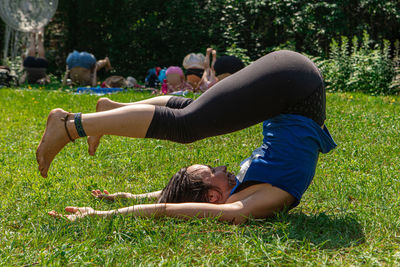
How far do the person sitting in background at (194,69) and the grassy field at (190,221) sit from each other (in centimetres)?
539

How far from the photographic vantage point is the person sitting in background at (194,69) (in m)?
10.8

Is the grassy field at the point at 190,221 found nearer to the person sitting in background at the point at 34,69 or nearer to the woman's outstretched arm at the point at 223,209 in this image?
the woman's outstretched arm at the point at 223,209

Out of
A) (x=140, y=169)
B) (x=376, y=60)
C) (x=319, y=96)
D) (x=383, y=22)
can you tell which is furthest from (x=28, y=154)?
(x=383, y=22)

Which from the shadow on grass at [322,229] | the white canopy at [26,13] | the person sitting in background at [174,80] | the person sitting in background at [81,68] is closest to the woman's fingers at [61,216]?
the shadow on grass at [322,229]

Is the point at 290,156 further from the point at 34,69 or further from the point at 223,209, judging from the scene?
the point at 34,69

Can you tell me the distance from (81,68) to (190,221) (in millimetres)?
11033

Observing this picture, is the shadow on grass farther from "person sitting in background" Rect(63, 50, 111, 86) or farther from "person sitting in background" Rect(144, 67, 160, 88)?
"person sitting in background" Rect(63, 50, 111, 86)

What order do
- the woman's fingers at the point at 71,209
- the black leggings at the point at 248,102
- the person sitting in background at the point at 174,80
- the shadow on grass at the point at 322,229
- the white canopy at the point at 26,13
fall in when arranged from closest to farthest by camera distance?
1. the shadow on grass at the point at 322,229
2. the black leggings at the point at 248,102
3. the woman's fingers at the point at 71,209
4. the person sitting in background at the point at 174,80
5. the white canopy at the point at 26,13

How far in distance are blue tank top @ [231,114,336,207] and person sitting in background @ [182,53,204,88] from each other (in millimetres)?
7952

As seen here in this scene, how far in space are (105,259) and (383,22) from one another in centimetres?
1136

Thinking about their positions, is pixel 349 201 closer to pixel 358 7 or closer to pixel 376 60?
pixel 376 60

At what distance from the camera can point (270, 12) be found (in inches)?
527

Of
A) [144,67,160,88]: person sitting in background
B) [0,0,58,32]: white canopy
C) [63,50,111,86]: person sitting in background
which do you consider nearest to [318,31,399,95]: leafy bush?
[144,67,160,88]: person sitting in background

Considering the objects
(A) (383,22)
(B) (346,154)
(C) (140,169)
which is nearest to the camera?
(C) (140,169)
